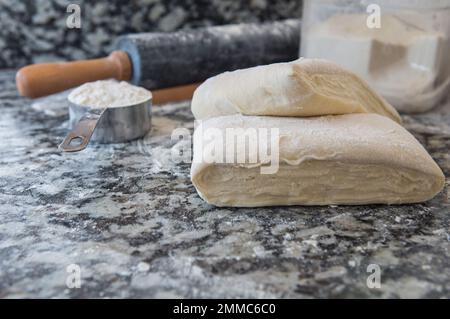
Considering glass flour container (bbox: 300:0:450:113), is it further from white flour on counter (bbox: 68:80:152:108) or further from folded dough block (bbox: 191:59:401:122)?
white flour on counter (bbox: 68:80:152:108)

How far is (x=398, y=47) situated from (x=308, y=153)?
533 mm

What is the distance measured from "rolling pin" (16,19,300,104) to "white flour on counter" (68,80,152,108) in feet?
0.43

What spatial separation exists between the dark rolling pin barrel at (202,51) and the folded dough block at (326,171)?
481 millimetres

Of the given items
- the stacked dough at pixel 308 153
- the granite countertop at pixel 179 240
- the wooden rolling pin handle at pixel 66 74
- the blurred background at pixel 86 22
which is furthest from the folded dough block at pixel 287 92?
the blurred background at pixel 86 22

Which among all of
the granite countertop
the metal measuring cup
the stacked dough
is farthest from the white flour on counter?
the stacked dough

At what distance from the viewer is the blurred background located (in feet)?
4.36

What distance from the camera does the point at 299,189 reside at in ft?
2.39

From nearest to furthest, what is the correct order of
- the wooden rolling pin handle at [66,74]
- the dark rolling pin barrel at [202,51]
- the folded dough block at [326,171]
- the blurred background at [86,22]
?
the folded dough block at [326,171] → the wooden rolling pin handle at [66,74] → the dark rolling pin barrel at [202,51] → the blurred background at [86,22]

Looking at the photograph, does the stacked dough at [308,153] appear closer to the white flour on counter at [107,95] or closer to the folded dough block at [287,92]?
the folded dough block at [287,92]

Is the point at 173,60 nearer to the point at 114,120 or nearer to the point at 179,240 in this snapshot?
the point at 114,120

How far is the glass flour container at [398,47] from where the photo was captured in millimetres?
1081

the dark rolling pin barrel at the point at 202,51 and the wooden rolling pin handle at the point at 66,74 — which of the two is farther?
the dark rolling pin barrel at the point at 202,51

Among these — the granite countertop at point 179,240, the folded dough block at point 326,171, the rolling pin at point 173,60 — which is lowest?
the granite countertop at point 179,240

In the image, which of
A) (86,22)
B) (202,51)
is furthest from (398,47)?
(86,22)
